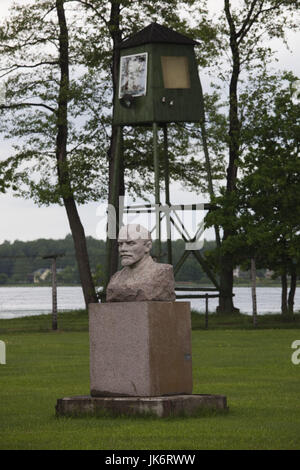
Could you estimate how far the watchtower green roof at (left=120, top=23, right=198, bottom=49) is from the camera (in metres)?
38.1

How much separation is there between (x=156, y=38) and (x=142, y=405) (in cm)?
2450

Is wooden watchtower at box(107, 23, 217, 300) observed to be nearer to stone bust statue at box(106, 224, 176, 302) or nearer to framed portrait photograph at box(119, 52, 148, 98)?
framed portrait photograph at box(119, 52, 148, 98)

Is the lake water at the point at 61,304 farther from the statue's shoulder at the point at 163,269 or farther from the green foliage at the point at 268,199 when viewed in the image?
the statue's shoulder at the point at 163,269

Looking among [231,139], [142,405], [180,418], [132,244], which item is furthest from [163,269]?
[231,139]

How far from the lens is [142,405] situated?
1486 centimetres

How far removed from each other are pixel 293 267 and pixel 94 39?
1214 centimetres

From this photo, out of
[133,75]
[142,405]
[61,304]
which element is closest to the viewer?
[142,405]

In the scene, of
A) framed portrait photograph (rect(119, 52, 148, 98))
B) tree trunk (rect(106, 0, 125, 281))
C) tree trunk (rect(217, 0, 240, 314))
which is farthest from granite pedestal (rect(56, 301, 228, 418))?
tree trunk (rect(106, 0, 125, 281))

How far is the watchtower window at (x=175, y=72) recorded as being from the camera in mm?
38156

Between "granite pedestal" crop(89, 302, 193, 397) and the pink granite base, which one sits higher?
"granite pedestal" crop(89, 302, 193, 397)

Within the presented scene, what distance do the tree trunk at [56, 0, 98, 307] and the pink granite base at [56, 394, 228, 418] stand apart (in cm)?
2978

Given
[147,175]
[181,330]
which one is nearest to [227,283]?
[147,175]

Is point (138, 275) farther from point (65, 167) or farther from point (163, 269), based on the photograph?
point (65, 167)

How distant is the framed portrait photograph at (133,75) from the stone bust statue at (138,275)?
2265 centimetres
